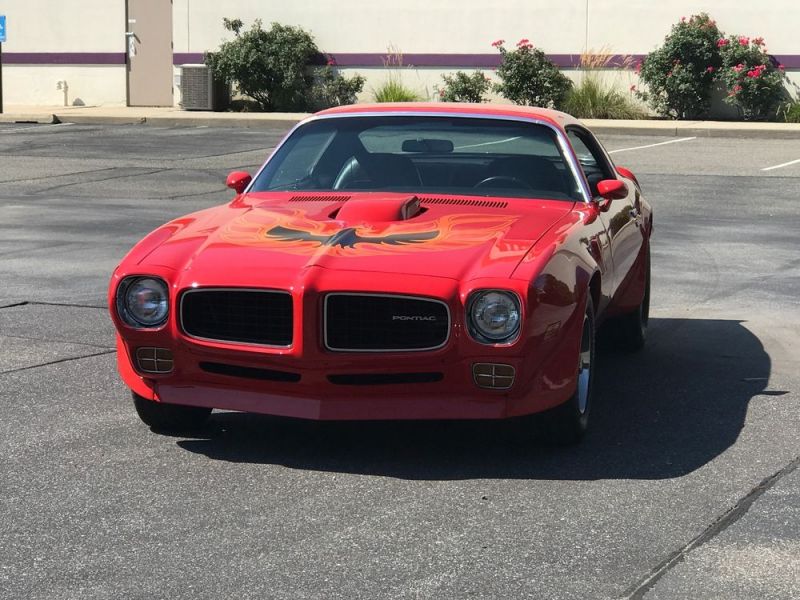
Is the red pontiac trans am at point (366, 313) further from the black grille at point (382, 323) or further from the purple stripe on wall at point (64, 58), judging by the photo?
the purple stripe on wall at point (64, 58)

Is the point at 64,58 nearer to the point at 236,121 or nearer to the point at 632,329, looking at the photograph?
the point at 236,121

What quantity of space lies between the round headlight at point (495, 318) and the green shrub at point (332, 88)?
81.5 ft

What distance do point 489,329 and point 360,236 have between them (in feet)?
2.62

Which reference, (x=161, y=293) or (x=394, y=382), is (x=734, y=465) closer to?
(x=394, y=382)

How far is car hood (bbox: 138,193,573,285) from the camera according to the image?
552cm

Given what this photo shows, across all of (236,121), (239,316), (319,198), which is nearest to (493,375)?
(239,316)

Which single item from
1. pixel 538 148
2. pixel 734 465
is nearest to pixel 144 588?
pixel 734 465

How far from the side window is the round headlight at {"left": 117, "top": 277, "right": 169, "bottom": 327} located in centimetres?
303

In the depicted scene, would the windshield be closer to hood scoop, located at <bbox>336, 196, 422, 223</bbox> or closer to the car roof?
the car roof

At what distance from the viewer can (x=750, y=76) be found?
26578 millimetres

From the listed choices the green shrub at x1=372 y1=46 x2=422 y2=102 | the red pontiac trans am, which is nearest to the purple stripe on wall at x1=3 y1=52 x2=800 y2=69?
the green shrub at x1=372 y1=46 x2=422 y2=102

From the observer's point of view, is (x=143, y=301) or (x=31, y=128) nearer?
(x=143, y=301)

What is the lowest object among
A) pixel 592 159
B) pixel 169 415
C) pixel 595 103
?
pixel 169 415

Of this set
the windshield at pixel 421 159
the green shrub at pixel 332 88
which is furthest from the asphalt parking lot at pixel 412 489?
the green shrub at pixel 332 88
